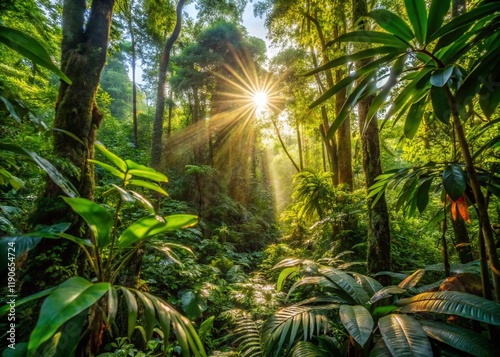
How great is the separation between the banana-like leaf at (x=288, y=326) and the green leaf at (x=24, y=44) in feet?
5.45

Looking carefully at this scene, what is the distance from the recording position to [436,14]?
2.95 feet

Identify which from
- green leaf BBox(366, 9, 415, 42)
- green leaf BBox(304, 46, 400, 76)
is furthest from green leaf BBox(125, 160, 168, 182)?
green leaf BBox(366, 9, 415, 42)

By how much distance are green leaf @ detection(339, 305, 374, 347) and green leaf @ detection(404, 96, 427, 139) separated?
1.02 metres

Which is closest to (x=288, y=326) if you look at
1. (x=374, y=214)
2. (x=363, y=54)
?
(x=363, y=54)

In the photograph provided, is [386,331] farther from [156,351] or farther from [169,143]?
[169,143]

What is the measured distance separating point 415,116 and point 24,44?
→ 185 cm

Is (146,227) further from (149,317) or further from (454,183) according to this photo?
(454,183)

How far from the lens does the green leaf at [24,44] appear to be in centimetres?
79

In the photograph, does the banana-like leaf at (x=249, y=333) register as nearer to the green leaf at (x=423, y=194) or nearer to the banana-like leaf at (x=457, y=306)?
the banana-like leaf at (x=457, y=306)

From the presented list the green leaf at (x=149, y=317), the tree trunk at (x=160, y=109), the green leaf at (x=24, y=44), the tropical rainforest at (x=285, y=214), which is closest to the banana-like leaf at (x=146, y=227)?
the tropical rainforest at (x=285, y=214)

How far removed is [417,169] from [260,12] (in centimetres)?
819

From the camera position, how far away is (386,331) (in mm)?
1070

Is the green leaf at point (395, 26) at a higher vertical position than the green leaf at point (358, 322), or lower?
higher

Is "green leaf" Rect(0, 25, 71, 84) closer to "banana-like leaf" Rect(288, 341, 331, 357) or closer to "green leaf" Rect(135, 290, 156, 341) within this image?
"green leaf" Rect(135, 290, 156, 341)
